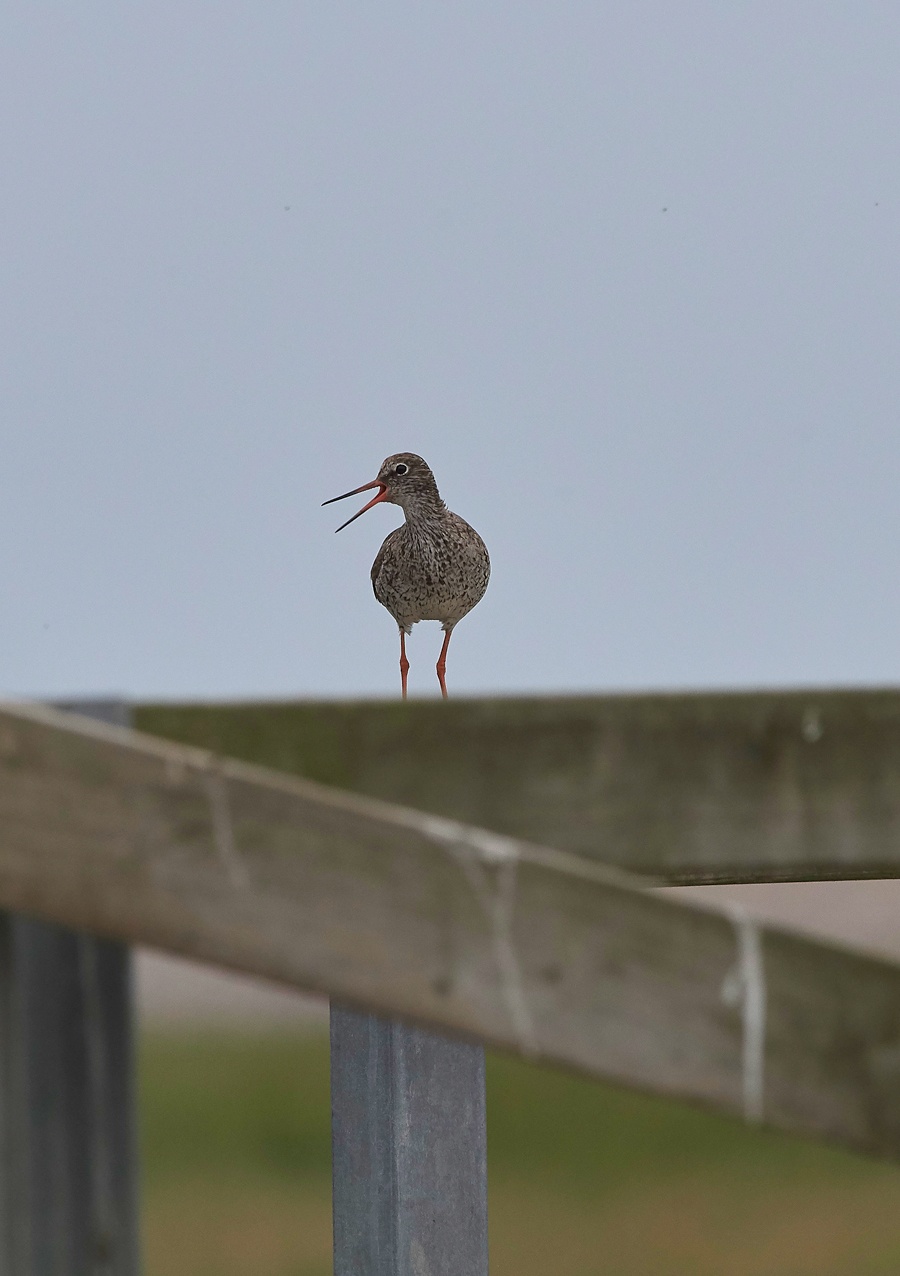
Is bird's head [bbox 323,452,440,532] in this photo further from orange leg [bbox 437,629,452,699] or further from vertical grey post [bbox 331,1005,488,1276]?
vertical grey post [bbox 331,1005,488,1276]

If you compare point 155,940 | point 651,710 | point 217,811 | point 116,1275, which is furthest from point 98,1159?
point 651,710

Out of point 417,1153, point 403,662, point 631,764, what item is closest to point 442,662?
point 403,662

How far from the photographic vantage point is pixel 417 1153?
10.2ft

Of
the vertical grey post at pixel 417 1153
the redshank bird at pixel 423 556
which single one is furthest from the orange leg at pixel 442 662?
the vertical grey post at pixel 417 1153

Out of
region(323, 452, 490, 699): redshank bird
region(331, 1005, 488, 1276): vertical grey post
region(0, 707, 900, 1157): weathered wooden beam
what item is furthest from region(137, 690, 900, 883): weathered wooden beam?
region(323, 452, 490, 699): redshank bird

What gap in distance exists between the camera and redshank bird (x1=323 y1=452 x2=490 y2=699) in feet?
28.0

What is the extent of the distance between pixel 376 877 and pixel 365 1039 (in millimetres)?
1973

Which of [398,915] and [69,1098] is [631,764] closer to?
[398,915]

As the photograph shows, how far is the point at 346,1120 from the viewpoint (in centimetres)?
328

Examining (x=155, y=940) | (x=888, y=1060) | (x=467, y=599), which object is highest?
(x=467, y=599)

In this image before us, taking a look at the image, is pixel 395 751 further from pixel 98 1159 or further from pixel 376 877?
pixel 98 1159

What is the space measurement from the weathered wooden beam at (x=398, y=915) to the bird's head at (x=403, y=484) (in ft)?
24.6

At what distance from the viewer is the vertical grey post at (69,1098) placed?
1.47 m

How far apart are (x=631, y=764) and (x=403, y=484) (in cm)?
740
